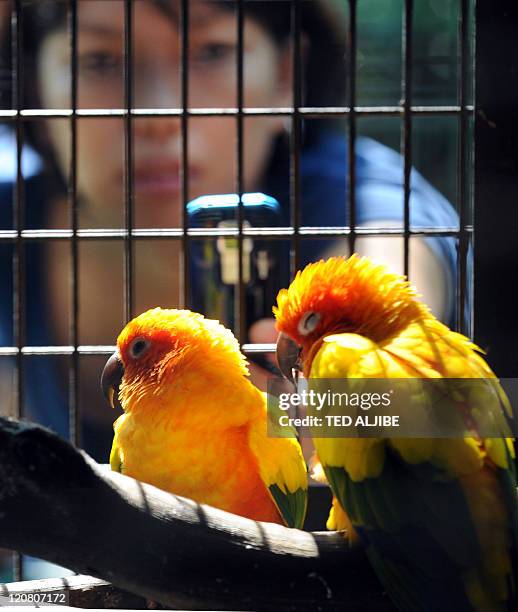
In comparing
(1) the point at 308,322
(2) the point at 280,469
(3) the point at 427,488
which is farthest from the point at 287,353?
(3) the point at 427,488

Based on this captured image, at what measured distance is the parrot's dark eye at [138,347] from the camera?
1.37 m

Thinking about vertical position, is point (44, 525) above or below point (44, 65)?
below

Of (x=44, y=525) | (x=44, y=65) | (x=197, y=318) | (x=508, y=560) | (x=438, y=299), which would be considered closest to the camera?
(x=44, y=525)

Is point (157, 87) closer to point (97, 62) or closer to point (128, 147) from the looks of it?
point (97, 62)

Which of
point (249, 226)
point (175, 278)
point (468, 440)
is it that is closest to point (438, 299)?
point (249, 226)

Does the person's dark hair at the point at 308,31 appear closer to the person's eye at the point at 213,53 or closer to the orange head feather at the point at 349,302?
the person's eye at the point at 213,53

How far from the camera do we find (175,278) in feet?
7.23

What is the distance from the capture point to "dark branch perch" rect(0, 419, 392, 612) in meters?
0.80

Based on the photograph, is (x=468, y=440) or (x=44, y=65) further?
(x=44, y=65)

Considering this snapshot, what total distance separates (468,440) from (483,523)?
10 cm

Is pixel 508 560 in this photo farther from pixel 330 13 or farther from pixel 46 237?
pixel 330 13

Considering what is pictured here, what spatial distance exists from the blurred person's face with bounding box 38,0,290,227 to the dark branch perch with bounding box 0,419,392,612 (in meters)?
1.33

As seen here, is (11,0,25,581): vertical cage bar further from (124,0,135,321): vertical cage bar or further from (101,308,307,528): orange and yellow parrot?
(101,308,307,528): orange and yellow parrot

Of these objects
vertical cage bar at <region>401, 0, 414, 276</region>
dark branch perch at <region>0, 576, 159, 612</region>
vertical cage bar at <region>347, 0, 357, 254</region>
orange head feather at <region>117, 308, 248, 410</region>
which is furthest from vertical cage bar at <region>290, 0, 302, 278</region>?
dark branch perch at <region>0, 576, 159, 612</region>
